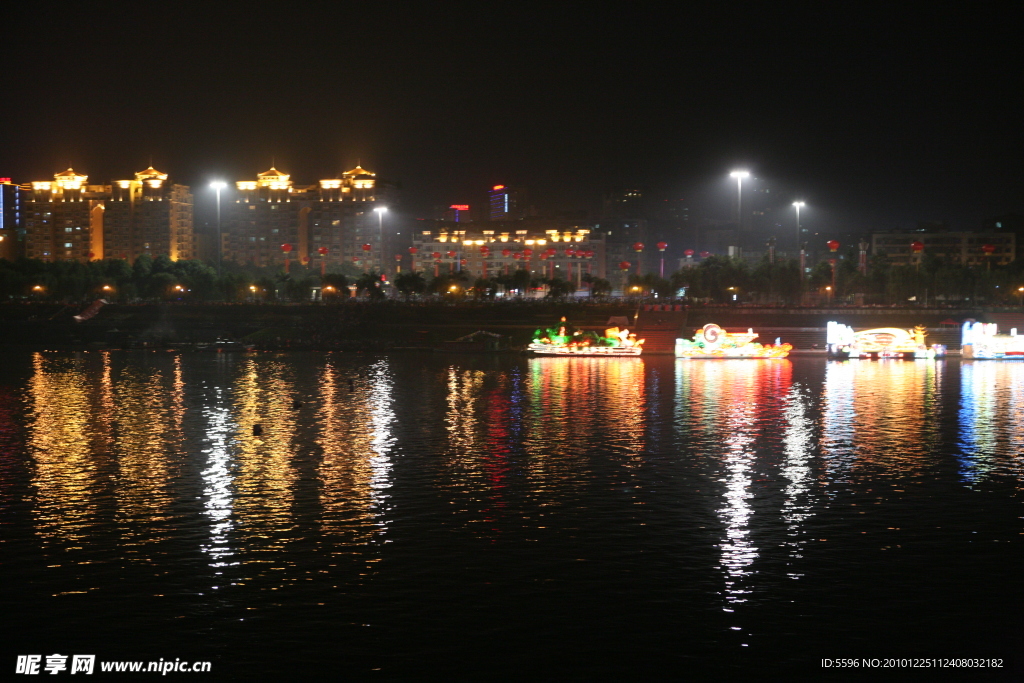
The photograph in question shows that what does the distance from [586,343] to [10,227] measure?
15843 centimetres

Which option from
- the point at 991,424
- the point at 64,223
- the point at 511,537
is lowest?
the point at 511,537

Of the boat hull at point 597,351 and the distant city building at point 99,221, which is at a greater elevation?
the distant city building at point 99,221

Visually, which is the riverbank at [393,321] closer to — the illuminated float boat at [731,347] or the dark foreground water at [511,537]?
the illuminated float boat at [731,347]

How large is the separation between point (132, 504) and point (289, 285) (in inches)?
4287

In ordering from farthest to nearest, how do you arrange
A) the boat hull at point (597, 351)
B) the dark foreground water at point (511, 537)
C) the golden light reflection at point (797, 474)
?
the boat hull at point (597, 351), the golden light reflection at point (797, 474), the dark foreground water at point (511, 537)

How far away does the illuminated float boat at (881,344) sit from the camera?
76.0 meters

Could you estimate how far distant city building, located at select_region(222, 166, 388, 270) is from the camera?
196 m

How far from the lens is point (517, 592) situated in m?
17.6

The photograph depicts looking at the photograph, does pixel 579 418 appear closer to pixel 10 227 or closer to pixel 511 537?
pixel 511 537

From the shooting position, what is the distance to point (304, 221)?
19712cm

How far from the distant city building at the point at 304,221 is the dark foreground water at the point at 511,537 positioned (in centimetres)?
15337

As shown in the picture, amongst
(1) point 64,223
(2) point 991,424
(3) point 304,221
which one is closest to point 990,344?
(2) point 991,424

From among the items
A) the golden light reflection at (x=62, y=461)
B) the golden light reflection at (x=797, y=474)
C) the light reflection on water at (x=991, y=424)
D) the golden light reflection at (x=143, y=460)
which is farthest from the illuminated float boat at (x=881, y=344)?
the golden light reflection at (x=62, y=461)

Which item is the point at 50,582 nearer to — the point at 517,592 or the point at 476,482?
the point at 517,592
